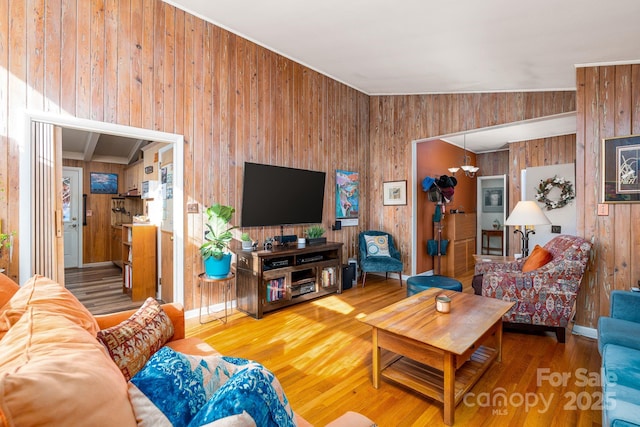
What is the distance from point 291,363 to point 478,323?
145 cm

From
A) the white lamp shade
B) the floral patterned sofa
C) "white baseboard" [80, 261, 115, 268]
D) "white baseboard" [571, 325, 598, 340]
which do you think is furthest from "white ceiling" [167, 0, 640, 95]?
"white baseboard" [80, 261, 115, 268]

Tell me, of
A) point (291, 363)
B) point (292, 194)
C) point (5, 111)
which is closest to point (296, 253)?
point (292, 194)

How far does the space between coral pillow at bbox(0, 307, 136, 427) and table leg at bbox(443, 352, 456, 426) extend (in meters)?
1.63

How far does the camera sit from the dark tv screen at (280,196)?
3.92 metres

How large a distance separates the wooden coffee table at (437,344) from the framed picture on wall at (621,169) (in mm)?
1636

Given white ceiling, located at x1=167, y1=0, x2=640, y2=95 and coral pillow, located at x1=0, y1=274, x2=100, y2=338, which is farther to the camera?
white ceiling, located at x1=167, y1=0, x2=640, y2=95

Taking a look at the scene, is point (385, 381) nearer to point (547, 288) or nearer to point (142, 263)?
point (547, 288)

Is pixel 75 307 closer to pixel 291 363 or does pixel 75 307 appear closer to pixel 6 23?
pixel 291 363

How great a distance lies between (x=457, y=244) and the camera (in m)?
5.86

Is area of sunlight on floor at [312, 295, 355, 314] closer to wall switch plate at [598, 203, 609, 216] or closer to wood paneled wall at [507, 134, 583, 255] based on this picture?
wall switch plate at [598, 203, 609, 216]

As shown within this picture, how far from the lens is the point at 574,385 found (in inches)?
86.1

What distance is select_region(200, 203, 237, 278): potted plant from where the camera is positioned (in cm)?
322

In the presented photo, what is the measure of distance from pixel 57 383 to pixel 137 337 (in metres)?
0.88

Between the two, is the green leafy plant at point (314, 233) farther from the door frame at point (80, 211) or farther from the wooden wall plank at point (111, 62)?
the door frame at point (80, 211)
